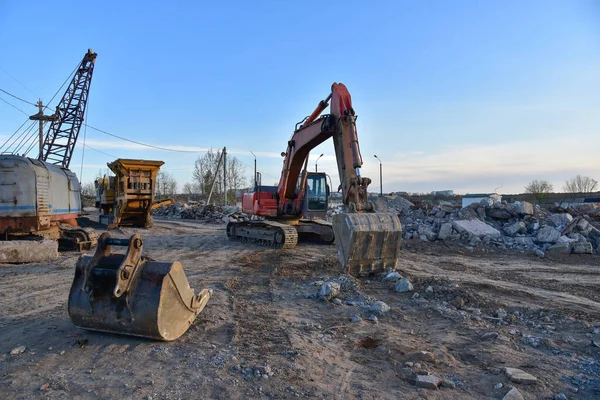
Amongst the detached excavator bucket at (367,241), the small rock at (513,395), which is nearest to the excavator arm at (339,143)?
the detached excavator bucket at (367,241)

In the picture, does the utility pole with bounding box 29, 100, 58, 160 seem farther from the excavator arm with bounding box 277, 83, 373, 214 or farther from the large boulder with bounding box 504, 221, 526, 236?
the large boulder with bounding box 504, 221, 526, 236

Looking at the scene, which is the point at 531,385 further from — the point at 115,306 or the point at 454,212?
the point at 454,212

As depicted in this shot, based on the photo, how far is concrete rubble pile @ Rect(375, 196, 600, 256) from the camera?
1268cm

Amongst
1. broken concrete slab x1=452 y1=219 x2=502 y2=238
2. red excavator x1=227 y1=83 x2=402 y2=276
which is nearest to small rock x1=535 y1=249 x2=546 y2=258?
broken concrete slab x1=452 y1=219 x2=502 y2=238

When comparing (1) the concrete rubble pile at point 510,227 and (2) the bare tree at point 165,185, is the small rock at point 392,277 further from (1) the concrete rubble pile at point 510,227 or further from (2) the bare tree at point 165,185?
(2) the bare tree at point 165,185

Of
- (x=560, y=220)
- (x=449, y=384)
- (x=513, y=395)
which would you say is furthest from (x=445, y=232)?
(x=513, y=395)

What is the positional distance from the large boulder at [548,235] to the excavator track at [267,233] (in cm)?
756

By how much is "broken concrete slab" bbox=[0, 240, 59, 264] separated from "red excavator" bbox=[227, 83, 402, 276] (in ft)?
17.8

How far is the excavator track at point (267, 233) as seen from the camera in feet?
38.8

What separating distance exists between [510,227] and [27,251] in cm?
1399

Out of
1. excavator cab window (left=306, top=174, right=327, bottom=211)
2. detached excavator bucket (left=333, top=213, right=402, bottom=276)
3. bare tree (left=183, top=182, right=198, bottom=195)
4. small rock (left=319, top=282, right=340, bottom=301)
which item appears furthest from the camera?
bare tree (left=183, top=182, right=198, bottom=195)

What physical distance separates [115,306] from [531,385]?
12.0 ft

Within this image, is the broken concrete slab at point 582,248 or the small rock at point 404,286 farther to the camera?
the broken concrete slab at point 582,248

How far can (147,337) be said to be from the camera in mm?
4070
